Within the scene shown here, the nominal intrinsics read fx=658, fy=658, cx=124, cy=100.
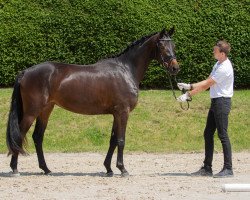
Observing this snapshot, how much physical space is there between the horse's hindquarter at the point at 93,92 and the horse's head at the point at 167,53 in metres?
0.65

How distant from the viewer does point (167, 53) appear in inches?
387

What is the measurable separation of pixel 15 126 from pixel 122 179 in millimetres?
1756

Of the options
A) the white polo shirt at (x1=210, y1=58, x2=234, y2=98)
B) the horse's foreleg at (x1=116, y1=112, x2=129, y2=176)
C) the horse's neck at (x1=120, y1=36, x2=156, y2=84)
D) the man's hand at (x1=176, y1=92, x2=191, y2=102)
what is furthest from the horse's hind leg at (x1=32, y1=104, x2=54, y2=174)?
the white polo shirt at (x1=210, y1=58, x2=234, y2=98)

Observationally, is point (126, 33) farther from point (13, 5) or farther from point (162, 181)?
point (162, 181)

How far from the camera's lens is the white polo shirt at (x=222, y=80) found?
939 cm

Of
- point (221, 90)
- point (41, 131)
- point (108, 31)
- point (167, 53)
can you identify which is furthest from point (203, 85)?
point (108, 31)

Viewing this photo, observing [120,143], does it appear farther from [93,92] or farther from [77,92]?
[77,92]

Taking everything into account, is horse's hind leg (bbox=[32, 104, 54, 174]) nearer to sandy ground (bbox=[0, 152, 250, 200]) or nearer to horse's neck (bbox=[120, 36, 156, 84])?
sandy ground (bbox=[0, 152, 250, 200])

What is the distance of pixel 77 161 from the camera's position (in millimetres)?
11430

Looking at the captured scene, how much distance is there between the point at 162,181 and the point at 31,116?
2.15 meters

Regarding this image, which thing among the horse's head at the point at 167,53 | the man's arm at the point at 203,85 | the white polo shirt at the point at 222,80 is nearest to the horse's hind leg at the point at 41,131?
the horse's head at the point at 167,53

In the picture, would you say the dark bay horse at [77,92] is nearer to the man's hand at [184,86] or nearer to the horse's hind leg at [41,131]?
the horse's hind leg at [41,131]

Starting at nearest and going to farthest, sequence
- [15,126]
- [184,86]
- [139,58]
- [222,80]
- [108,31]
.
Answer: [222,80] → [184,86] → [15,126] → [139,58] → [108,31]

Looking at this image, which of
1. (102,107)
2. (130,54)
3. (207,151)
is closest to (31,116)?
(102,107)
